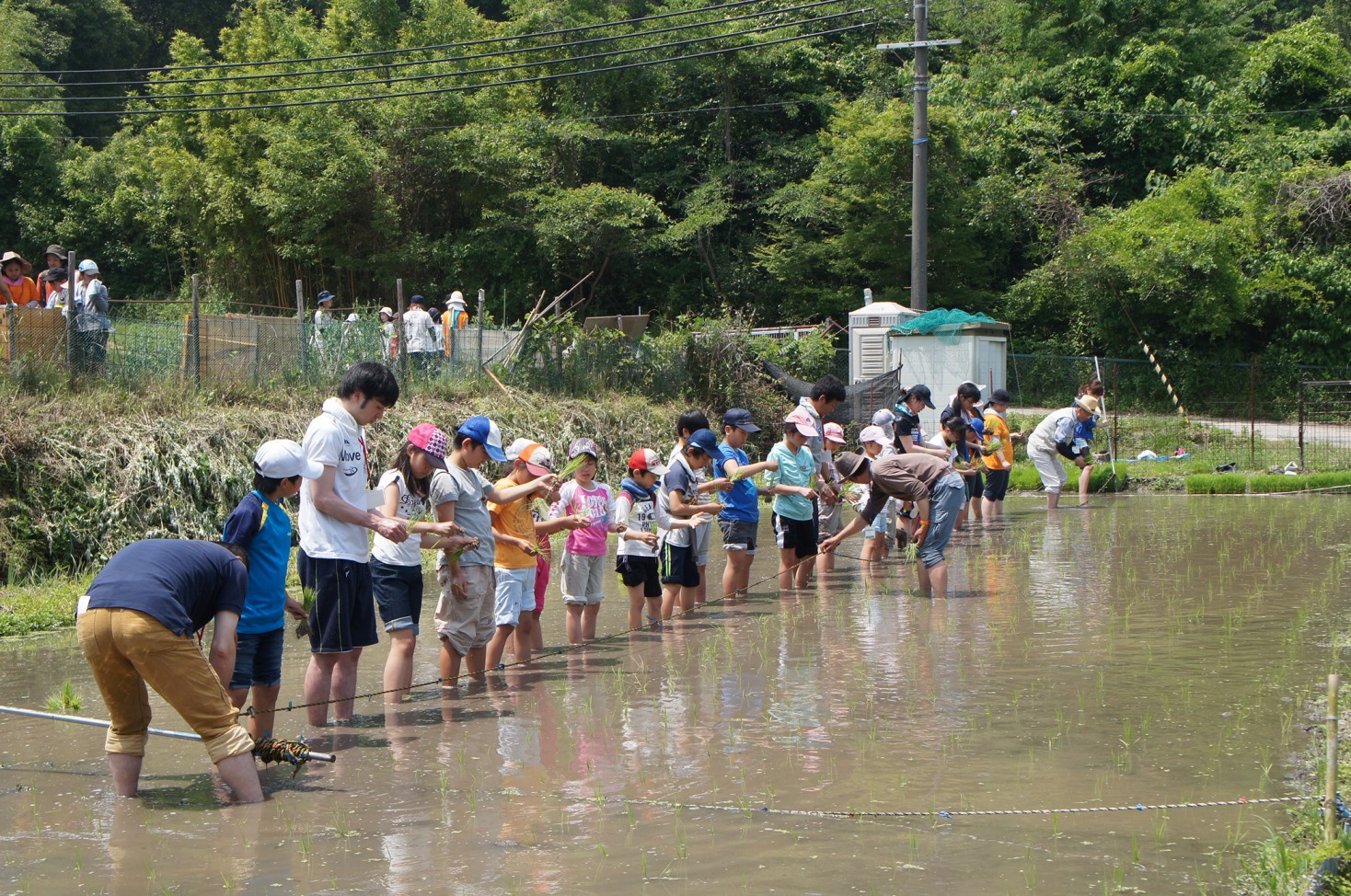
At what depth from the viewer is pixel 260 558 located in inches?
254

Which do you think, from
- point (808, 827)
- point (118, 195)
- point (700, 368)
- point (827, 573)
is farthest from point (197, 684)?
point (118, 195)

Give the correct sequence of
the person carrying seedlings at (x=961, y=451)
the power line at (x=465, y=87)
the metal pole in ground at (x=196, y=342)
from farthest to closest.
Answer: the power line at (x=465, y=87), the metal pole in ground at (x=196, y=342), the person carrying seedlings at (x=961, y=451)

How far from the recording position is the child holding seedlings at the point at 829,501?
1188 cm

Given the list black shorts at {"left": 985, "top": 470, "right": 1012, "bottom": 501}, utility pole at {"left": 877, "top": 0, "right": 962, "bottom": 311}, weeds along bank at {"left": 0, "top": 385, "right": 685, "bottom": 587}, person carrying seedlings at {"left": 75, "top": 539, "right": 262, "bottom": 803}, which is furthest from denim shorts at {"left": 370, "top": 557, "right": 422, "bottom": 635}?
utility pole at {"left": 877, "top": 0, "right": 962, "bottom": 311}

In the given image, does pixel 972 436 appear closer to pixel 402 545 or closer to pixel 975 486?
pixel 975 486

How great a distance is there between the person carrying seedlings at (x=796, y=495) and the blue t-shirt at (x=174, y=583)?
570 cm

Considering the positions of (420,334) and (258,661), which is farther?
(420,334)

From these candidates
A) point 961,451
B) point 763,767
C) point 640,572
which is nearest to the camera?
point 763,767

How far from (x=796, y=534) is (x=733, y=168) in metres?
26.9

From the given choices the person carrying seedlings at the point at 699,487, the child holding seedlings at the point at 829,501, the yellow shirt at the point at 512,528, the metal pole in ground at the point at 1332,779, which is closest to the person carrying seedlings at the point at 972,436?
the child holding seedlings at the point at 829,501

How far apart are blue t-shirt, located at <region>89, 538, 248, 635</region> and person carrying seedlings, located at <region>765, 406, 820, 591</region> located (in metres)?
5.70

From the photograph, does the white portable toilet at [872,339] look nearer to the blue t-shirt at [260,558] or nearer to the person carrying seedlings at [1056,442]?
the person carrying seedlings at [1056,442]

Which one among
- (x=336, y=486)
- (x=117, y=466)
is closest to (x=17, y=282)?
(x=117, y=466)

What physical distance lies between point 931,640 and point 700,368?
15009 millimetres
